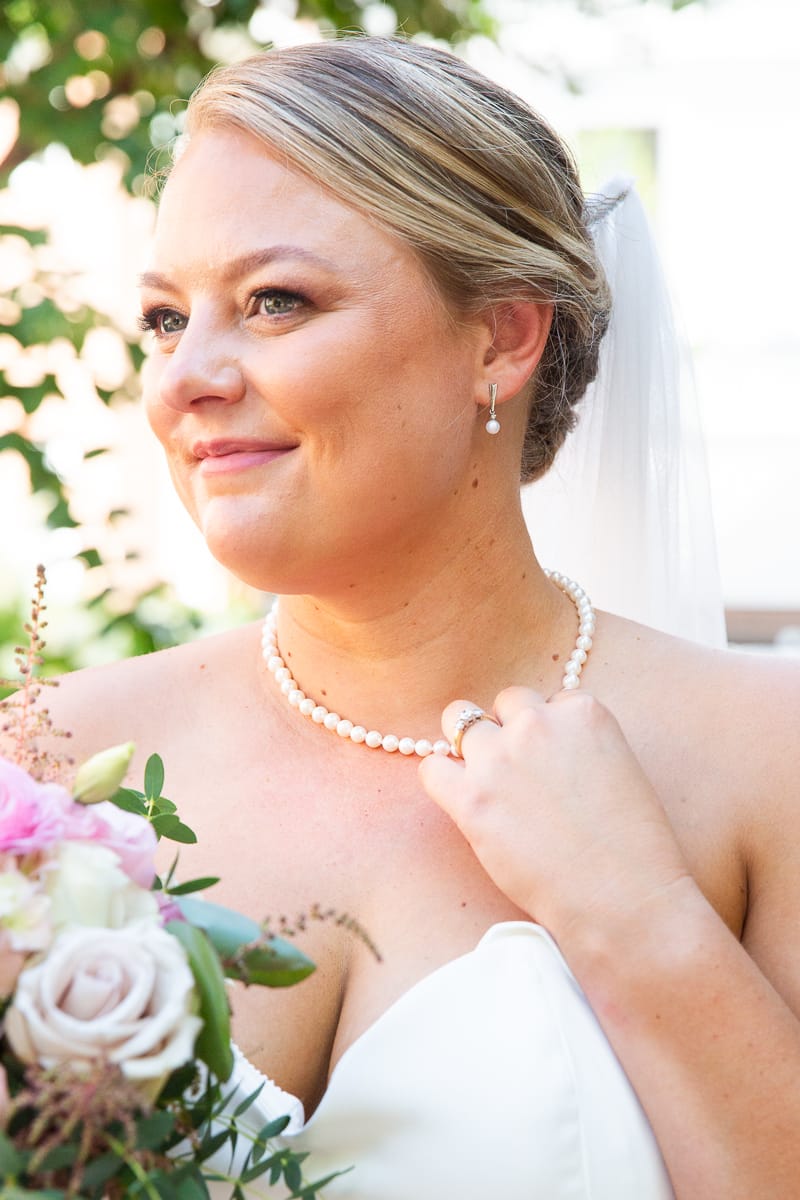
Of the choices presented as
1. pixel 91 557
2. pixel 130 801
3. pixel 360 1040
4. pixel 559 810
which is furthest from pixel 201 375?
pixel 91 557

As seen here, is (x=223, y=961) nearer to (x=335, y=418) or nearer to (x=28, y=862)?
(x=28, y=862)

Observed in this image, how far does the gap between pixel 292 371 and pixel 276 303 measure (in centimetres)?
13

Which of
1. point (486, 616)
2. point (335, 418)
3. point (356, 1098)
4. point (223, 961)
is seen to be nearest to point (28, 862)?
point (223, 961)

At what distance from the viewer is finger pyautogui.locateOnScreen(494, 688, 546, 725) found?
2.25 meters

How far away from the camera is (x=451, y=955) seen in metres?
2.19

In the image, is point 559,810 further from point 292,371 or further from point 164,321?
point 164,321

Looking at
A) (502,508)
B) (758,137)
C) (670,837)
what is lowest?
(758,137)

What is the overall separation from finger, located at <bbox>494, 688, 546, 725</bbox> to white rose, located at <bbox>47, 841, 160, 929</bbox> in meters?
0.91

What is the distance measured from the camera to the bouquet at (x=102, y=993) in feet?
4.21

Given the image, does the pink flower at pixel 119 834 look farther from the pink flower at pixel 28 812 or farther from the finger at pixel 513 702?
the finger at pixel 513 702

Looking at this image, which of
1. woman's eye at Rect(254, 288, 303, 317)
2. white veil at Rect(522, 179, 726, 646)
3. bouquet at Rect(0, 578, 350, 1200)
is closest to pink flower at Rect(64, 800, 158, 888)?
bouquet at Rect(0, 578, 350, 1200)

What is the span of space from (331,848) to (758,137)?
902 cm

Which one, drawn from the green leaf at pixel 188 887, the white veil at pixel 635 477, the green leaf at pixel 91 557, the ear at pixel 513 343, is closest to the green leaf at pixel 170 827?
the green leaf at pixel 188 887

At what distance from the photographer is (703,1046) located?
6.48ft
